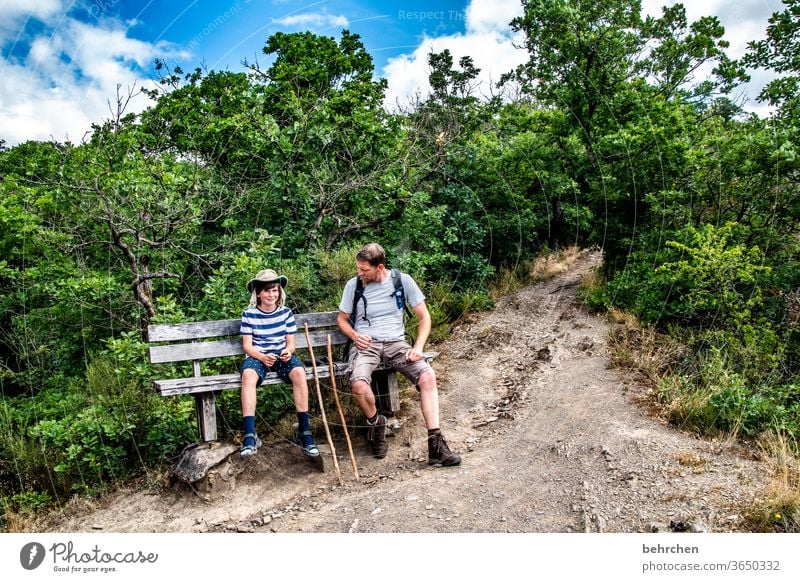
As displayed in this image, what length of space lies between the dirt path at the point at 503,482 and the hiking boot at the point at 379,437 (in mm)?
Answer: 85

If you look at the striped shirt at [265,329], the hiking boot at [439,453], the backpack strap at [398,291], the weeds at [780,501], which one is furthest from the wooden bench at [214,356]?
the weeds at [780,501]

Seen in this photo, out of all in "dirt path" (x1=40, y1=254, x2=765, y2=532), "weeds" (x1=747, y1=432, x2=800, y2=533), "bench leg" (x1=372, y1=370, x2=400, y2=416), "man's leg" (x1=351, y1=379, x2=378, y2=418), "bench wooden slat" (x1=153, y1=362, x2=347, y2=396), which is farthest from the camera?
"bench leg" (x1=372, y1=370, x2=400, y2=416)

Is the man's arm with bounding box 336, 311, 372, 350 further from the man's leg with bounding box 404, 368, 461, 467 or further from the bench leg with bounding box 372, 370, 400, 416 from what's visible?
the man's leg with bounding box 404, 368, 461, 467

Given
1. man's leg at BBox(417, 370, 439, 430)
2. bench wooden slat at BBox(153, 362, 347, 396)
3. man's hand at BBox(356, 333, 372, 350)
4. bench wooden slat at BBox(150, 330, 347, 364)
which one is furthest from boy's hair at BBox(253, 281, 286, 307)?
man's leg at BBox(417, 370, 439, 430)

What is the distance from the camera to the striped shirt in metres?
4.72

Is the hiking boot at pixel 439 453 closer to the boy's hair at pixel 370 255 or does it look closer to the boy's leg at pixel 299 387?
the boy's leg at pixel 299 387

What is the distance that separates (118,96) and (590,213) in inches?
270

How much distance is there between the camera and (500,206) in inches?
368

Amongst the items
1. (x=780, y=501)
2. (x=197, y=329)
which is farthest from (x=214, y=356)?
(x=780, y=501)

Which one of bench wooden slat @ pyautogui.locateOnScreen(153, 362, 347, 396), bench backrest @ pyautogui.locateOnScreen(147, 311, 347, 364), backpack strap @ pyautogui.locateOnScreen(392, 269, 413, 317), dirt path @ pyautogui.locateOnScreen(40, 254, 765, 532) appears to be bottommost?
dirt path @ pyautogui.locateOnScreen(40, 254, 765, 532)

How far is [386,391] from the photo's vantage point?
5367 mm

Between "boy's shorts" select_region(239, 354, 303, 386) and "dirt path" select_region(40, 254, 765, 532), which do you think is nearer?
"dirt path" select_region(40, 254, 765, 532)

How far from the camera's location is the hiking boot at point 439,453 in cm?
448
